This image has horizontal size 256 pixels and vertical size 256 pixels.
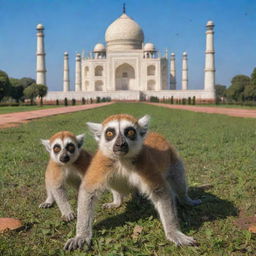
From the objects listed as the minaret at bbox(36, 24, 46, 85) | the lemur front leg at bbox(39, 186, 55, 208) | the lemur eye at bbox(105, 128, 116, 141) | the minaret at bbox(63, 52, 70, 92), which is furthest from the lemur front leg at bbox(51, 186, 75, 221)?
the minaret at bbox(63, 52, 70, 92)

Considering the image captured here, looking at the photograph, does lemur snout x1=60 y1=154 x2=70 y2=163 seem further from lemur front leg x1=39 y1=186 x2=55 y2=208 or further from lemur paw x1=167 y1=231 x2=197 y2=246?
lemur paw x1=167 y1=231 x2=197 y2=246

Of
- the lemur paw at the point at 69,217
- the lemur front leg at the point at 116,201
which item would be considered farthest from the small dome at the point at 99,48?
the lemur paw at the point at 69,217

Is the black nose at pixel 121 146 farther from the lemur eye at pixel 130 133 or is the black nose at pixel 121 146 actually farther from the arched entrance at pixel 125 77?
the arched entrance at pixel 125 77

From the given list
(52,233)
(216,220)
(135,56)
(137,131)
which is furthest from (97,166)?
(135,56)

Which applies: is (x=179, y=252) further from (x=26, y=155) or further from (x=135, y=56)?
(x=135, y=56)

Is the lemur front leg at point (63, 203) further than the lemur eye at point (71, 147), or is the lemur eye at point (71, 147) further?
the lemur eye at point (71, 147)

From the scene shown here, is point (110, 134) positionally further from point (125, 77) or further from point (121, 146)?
point (125, 77)

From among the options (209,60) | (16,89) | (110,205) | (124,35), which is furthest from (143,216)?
(124,35)
